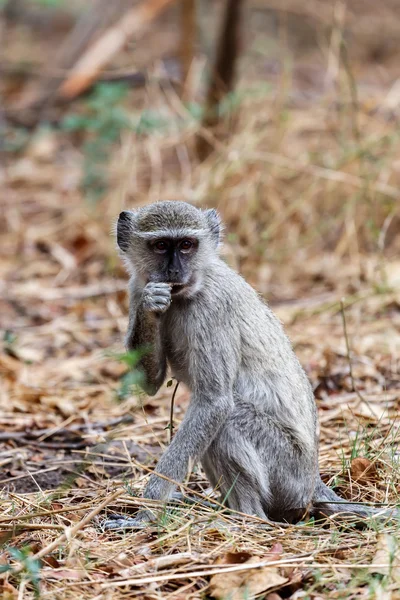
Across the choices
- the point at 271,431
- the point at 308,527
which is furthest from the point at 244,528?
the point at 271,431

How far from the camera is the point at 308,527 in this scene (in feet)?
15.1

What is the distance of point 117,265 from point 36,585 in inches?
275

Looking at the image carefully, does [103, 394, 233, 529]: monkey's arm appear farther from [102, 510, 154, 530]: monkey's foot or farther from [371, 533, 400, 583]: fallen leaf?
[371, 533, 400, 583]: fallen leaf

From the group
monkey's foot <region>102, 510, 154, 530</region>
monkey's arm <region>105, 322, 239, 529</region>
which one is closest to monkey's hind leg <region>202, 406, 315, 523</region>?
monkey's arm <region>105, 322, 239, 529</region>

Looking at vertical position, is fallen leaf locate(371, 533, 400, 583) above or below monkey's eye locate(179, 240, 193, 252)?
Result: below

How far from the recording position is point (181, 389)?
7723mm

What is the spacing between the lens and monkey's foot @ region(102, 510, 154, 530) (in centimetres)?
465

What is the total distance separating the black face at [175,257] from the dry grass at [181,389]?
0.79 meters

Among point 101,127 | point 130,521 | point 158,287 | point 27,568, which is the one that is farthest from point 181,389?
point 101,127

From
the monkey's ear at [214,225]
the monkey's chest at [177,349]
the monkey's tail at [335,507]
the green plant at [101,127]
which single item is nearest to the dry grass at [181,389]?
the monkey's tail at [335,507]

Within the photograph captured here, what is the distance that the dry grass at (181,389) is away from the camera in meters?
4.02

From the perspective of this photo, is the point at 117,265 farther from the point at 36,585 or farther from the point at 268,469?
the point at 36,585

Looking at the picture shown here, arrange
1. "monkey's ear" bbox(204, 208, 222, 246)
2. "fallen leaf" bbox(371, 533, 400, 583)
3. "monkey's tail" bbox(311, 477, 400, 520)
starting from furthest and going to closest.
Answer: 1. "monkey's ear" bbox(204, 208, 222, 246)
2. "monkey's tail" bbox(311, 477, 400, 520)
3. "fallen leaf" bbox(371, 533, 400, 583)

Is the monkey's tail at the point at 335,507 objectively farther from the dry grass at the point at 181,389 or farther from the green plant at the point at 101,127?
the green plant at the point at 101,127
